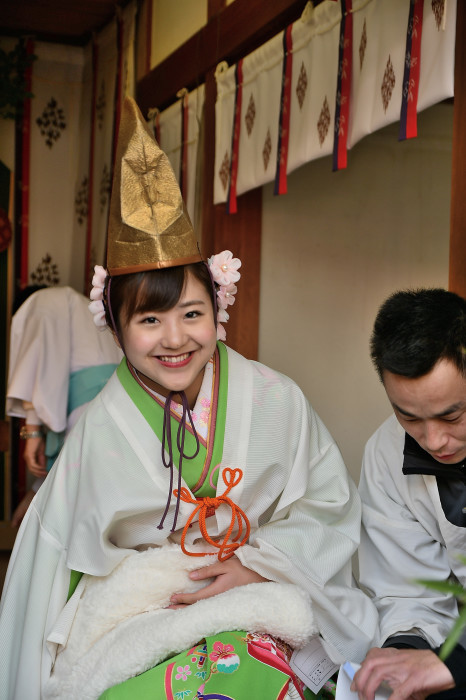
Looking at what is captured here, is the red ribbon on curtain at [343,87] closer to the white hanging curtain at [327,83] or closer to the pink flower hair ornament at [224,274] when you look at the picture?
the white hanging curtain at [327,83]

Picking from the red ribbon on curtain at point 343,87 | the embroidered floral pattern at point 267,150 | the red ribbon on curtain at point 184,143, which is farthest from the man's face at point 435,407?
the red ribbon on curtain at point 184,143

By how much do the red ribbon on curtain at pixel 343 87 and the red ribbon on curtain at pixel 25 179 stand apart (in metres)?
3.35

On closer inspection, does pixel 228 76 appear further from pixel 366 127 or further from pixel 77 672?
pixel 77 672

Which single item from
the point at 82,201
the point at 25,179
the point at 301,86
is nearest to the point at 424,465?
the point at 301,86

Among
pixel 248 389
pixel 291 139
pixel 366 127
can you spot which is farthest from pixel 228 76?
pixel 248 389

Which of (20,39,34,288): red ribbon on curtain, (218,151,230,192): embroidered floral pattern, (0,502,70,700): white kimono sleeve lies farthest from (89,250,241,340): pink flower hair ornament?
(20,39,34,288): red ribbon on curtain

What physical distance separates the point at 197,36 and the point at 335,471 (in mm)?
2624

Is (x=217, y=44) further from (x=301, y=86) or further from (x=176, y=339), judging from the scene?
(x=176, y=339)

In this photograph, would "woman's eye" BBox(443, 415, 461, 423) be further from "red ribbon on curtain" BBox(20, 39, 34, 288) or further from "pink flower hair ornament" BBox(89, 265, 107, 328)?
"red ribbon on curtain" BBox(20, 39, 34, 288)

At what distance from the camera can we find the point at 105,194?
505 cm

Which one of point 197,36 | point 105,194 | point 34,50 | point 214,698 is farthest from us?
point 34,50

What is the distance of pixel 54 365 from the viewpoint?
4.00 metres

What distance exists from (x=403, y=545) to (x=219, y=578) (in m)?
0.48

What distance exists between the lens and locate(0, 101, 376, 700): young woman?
78.9 inches
